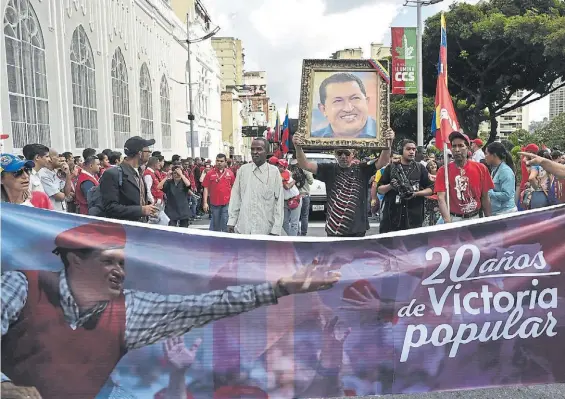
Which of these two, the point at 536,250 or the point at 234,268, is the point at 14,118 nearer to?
the point at 234,268

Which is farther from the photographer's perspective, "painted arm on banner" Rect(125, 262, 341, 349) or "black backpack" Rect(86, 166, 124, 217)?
"black backpack" Rect(86, 166, 124, 217)

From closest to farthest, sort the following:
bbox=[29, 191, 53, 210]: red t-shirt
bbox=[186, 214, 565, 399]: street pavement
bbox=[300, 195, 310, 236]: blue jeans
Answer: bbox=[186, 214, 565, 399]: street pavement < bbox=[29, 191, 53, 210]: red t-shirt < bbox=[300, 195, 310, 236]: blue jeans

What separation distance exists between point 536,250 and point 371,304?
115cm

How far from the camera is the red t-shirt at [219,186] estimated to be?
408 inches

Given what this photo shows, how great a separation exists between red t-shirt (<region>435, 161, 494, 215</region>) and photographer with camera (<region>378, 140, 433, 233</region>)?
0.84 metres

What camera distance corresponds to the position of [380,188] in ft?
22.4

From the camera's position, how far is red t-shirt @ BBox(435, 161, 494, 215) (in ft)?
19.0

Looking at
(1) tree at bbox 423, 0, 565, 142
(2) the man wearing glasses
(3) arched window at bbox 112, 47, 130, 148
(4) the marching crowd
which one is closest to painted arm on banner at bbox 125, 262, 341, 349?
(4) the marching crowd

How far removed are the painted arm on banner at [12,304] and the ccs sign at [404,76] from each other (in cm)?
1750

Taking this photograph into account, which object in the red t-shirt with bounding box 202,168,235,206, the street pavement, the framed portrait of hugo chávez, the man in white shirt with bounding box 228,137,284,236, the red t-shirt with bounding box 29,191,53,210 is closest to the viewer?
the street pavement

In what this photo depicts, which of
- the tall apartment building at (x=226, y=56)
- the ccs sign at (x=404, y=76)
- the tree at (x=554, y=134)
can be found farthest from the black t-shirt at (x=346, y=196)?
the tall apartment building at (x=226, y=56)

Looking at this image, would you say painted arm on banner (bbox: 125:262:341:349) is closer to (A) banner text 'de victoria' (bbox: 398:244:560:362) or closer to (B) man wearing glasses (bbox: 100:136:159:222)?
(A) banner text 'de victoria' (bbox: 398:244:560:362)

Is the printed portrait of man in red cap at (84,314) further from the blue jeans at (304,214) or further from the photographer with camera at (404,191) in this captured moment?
the blue jeans at (304,214)

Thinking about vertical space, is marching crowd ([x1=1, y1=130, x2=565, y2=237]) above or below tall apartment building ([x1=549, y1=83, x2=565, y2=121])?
below
